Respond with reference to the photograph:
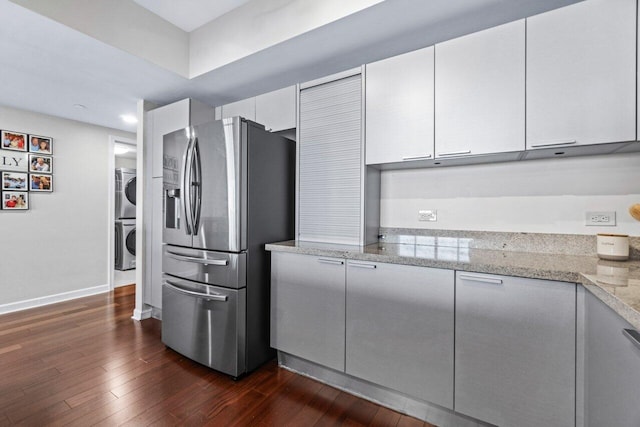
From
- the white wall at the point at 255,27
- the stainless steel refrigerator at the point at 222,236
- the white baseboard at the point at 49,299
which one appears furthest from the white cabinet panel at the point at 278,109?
the white baseboard at the point at 49,299

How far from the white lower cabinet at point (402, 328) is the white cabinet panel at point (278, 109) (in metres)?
1.47

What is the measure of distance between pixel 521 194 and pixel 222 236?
2.04 m

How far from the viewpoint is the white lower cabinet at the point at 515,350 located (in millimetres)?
1260

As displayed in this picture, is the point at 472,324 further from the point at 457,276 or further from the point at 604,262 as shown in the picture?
the point at 604,262

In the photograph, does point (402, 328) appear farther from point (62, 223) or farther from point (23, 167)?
point (23, 167)

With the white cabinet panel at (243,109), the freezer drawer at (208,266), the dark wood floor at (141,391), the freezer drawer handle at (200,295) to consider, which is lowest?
the dark wood floor at (141,391)

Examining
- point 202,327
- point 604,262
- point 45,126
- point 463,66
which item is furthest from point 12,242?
point 604,262

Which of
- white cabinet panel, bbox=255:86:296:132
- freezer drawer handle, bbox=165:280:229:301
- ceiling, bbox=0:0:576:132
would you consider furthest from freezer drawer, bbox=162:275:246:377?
ceiling, bbox=0:0:576:132

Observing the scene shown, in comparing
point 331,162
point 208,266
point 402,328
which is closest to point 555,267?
point 402,328

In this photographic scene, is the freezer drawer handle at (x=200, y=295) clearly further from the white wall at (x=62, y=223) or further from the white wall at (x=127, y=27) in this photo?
the white wall at (x=62, y=223)

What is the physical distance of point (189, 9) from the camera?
242 centimetres

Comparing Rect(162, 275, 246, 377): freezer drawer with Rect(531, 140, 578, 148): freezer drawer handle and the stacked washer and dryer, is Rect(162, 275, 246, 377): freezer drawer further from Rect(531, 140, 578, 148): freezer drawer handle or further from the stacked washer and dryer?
the stacked washer and dryer

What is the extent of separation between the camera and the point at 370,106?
2.11 meters

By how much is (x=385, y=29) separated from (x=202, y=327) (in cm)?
250
